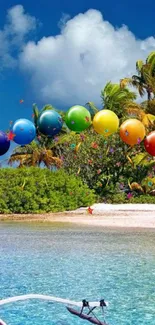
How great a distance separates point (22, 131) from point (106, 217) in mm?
4164

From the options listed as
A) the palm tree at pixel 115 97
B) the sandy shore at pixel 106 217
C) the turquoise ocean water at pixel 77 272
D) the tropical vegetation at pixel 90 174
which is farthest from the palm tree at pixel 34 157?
the turquoise ocean water at pixel 77 272

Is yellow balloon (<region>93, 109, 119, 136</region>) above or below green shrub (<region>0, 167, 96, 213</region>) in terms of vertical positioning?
above

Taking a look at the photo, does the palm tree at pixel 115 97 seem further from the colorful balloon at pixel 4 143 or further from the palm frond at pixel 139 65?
the colorful balloon at pixel 4 143

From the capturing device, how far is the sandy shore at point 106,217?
16.7 meters

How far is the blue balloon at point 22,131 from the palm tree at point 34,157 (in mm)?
8187

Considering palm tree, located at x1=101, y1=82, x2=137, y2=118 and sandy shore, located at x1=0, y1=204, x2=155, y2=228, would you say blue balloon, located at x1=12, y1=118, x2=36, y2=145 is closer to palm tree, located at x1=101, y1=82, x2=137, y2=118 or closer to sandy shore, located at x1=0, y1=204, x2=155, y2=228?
sandy shore, located at x1=0, y1=204, x2=155, y2=228

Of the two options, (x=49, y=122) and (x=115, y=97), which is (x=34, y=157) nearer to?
(x=115, y=97)

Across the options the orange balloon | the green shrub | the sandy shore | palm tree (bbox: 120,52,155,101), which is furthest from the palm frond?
the orange balloon

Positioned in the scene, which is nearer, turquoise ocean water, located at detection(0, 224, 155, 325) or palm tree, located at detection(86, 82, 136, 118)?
turquoise ocean water, located at detection(0, 224, 155, 325)

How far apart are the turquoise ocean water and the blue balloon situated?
514 centimetres

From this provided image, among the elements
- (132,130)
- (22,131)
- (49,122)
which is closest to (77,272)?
(22,131)

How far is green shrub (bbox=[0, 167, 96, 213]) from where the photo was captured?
19828 mm

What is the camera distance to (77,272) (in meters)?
9.23

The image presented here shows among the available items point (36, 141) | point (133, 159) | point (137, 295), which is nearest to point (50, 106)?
point (36, 141)
